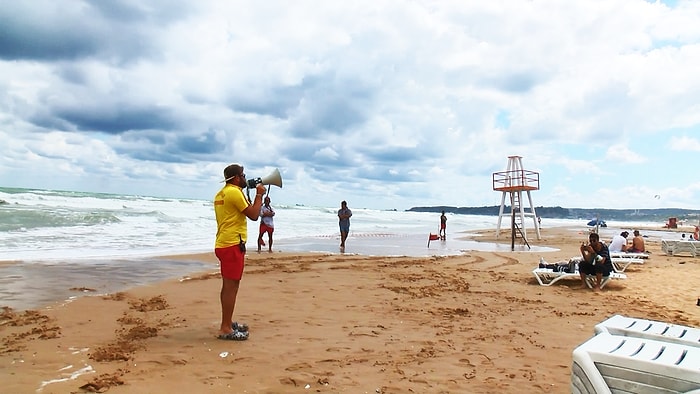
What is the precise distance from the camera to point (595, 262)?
9352 millimetres

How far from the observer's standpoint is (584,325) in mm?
6363

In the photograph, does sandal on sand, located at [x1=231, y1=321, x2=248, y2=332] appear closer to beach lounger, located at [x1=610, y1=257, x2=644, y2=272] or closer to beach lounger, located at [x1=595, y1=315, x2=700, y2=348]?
beach lounger, located at [x1=595, y1=315, x2=700, y2=348]

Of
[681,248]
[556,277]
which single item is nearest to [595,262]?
[556,277]

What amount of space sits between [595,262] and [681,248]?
10340mm

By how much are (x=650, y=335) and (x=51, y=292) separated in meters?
7.68

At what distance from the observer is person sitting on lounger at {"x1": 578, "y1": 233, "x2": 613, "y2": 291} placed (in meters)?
9.24

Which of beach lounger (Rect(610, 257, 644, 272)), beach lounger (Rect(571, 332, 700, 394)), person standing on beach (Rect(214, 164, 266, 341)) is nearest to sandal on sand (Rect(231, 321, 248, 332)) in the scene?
person standing on beach (Rect(214, 164, 266, 341))

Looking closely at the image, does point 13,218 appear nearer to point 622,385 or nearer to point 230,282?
point 230,282

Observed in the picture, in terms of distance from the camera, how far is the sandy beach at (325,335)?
13.1 ft

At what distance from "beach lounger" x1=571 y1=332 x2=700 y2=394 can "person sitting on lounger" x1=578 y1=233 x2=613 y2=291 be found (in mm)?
6772

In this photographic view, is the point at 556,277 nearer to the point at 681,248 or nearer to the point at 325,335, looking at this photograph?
the point at 325,335

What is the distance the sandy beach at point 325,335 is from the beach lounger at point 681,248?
851 centimetres

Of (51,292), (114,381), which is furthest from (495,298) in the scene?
(51,292)

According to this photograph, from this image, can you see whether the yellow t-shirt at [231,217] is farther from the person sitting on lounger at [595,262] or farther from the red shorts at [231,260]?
the person sitting on lounger at [595,262]
